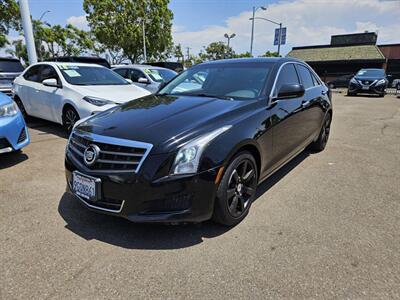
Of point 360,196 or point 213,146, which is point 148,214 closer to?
point 213,146

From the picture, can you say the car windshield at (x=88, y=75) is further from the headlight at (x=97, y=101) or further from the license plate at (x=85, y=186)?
the license plate at (x=85, y=186)

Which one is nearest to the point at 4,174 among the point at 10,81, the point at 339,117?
the point at 10,81

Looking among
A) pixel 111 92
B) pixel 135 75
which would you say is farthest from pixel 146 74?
pixel 111 92

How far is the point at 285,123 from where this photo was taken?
3471mm

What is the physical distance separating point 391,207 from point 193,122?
95.2 inches

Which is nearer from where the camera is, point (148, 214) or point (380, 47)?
point (148, 214)

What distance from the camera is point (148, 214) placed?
2350mm

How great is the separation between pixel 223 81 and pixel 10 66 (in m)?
8.67

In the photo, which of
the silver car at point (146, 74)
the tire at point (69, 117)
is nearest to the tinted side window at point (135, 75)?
the silver car at point (146, 74)

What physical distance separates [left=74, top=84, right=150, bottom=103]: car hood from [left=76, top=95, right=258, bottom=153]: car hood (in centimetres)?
238

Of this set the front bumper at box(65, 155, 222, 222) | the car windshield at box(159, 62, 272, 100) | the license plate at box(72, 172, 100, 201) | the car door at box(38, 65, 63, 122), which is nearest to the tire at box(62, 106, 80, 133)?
the car door at box(38, 65, 63, 122)

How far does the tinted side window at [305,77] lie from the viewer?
171 inches

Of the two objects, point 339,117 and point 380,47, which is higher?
point 380,47

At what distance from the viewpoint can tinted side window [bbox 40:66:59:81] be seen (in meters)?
6.21
